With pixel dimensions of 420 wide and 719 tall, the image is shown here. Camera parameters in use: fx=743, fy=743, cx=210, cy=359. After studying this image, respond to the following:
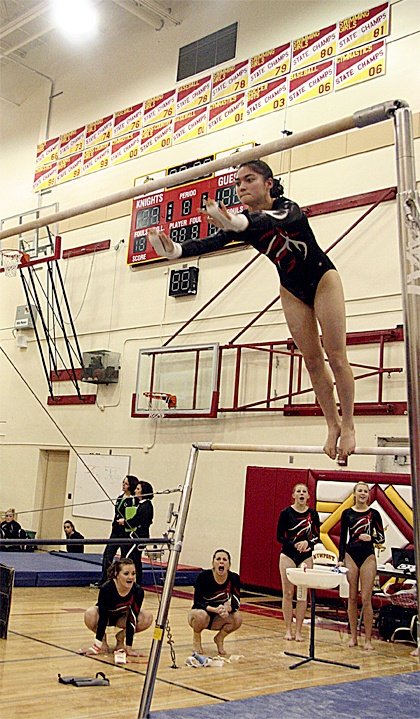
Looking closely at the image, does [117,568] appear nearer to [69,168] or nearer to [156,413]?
[156,413]

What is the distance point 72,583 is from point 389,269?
18.0 feet

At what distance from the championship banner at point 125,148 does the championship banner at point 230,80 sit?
1.75m

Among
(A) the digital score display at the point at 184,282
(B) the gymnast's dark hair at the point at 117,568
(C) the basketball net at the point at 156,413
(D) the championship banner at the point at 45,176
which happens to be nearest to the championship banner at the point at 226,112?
(A) the digital score display at the point at 184,282

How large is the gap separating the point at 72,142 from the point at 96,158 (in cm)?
85

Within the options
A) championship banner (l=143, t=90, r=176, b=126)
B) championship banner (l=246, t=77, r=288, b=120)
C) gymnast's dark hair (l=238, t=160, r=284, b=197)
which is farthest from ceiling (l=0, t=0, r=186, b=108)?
gymnast's dark hair (l=238, t=160, r=284, b=197)

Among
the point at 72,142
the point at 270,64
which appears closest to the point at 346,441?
the point at 270,64

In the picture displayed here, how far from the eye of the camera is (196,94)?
37.7 feet

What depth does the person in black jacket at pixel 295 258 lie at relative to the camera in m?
2.88

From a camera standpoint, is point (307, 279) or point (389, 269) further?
point (389, 269)

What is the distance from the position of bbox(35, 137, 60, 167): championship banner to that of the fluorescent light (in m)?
2.02

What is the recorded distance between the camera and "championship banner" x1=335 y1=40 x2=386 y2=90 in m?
9.19

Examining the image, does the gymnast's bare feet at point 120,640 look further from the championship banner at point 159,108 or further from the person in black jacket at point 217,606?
the championship banner at point 159,108

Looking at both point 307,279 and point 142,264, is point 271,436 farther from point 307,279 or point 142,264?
point 307,279

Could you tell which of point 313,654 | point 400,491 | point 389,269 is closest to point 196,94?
point 389,269
